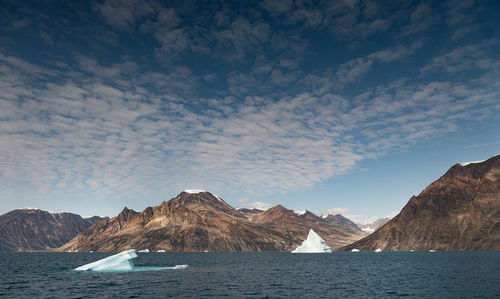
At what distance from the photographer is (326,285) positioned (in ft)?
219

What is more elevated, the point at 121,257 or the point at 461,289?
the point at 121,257

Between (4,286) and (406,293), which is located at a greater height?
(4,286)

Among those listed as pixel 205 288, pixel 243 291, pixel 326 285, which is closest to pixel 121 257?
pixel 205 288

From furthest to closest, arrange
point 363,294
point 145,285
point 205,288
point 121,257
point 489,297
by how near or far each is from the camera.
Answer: point 121,257 < point 145,285 < point 205,288 < point 363,294 < point 489,297

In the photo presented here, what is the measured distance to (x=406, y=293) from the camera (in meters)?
55.8

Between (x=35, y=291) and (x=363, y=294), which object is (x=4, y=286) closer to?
(x=35, y=291)

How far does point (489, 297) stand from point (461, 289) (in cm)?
947

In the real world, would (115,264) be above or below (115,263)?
below

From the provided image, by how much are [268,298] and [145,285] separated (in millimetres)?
26959

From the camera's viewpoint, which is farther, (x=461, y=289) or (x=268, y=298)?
(x=461, y=289)

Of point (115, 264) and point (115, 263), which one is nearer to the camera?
point (115, 264)

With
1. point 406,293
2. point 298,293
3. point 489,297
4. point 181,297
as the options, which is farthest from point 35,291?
point 489,297

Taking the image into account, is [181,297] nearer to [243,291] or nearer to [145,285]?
[243,291]

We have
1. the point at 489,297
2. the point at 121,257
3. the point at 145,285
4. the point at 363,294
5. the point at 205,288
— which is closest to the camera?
the point at 489,297
